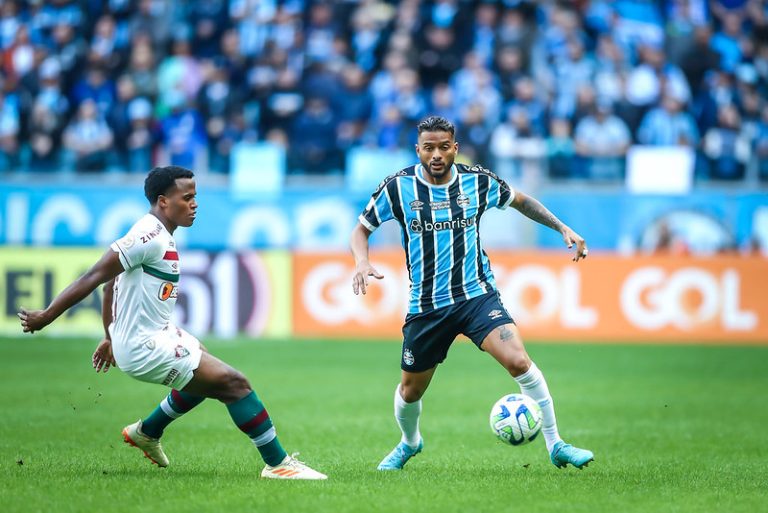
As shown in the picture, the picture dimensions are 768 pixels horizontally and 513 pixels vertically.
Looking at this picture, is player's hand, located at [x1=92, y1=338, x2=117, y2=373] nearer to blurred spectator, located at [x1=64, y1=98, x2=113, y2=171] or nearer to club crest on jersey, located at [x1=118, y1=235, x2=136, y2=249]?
club crest on jersey, located at [x1=118, y1=235, x2=136, y2=249]

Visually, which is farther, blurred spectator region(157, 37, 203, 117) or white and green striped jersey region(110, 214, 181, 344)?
blurred spectator region(157, 37, 203, 117)

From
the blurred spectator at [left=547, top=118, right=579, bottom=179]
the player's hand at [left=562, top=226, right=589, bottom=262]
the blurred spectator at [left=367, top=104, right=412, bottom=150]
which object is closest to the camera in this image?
the player's hand at [left=562, top=226, right=589, bottom=262]

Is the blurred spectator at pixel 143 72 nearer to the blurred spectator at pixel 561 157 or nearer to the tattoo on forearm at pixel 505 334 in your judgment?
the blurred spectator at pixel 561 157

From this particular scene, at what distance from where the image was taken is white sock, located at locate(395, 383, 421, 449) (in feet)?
28.1

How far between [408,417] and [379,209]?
1530 mm

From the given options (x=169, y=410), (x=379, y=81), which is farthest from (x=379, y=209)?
(x=379, y=81)

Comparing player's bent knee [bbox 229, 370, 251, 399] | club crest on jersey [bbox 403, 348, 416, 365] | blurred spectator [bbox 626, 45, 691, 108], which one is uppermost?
blurred spectator [bbox 626, 45, 691, 108]

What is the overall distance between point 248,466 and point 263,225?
37.0ft

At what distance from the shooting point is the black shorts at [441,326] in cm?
826

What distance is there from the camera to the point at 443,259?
8367 mm

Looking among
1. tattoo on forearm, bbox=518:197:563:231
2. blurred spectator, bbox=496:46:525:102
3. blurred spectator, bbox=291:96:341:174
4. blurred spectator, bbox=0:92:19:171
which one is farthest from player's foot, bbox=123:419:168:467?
blurred spectator, bbox=496:46:525:102

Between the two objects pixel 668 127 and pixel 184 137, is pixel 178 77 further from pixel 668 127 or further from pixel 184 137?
pixel 668 127

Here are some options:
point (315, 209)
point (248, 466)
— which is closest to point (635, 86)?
point (315, 209)

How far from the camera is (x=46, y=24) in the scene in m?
23.3
